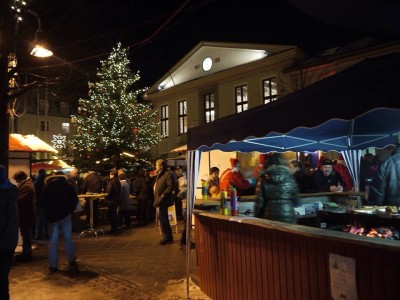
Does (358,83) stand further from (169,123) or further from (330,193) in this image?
(169,123)

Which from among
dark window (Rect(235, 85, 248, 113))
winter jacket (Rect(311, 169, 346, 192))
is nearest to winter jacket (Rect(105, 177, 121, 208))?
winter jacket (Rect(311, 169, 346, 192))

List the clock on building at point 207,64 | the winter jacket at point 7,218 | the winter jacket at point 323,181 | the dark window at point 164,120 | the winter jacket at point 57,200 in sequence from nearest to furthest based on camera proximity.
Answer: the winter jacket at point 7,218
the winter jacket at point 57,200
the winter jacket at point 323,181
the clock on building at point 207,64
the dark window at point 164,120

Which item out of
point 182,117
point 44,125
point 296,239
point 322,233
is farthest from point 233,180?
point 44,125

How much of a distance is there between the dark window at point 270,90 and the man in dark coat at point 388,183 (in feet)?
54.9

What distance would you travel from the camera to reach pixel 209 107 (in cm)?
2652

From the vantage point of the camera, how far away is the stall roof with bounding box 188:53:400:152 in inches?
121

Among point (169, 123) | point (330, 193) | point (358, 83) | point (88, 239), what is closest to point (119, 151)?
point (169, 123)

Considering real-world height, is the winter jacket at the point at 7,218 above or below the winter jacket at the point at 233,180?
below

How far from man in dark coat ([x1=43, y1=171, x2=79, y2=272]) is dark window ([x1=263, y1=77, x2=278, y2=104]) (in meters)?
16.2

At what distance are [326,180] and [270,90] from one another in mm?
13746

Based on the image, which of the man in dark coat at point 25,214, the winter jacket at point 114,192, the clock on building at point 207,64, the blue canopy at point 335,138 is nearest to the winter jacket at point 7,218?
the blue canopy at point 335,138

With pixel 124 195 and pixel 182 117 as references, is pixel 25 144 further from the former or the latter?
pixel 182 117

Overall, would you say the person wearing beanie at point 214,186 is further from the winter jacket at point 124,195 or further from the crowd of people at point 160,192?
the winter jacket at point 124,195

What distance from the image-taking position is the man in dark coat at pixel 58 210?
7.48 meters
